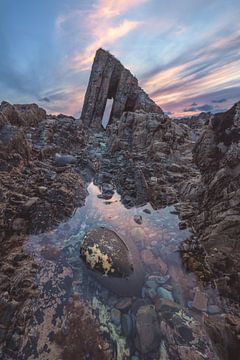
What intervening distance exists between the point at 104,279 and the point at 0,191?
406cm

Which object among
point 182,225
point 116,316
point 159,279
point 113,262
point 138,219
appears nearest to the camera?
point 116,316

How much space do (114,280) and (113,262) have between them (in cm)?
38

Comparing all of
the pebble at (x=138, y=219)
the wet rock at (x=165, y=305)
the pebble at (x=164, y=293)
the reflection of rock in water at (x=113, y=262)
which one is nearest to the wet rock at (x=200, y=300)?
the wet rock at (x=165, y=305)

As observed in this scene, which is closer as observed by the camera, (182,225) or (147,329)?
(147,329)

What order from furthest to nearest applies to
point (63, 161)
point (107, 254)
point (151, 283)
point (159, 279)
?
point (63, 161) < point (107, 254) < point (159, 279) < point (151, 283)

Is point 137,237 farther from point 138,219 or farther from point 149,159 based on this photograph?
point 149,159

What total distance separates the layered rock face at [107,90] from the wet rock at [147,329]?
3609cm

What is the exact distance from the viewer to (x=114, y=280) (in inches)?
169

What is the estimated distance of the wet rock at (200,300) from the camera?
3.77 metres

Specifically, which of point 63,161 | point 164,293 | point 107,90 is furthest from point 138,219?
point 107,90

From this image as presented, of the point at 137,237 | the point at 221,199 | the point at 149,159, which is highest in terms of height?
the point at 221,199

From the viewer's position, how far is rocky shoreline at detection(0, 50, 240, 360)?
3.15 metres

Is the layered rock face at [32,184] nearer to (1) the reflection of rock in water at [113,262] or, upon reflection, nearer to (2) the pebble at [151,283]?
(1) the reflection of rock in water at [113,262]

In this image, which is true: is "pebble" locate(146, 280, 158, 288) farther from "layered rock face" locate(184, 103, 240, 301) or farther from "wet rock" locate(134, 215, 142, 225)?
"wet rock" locate(134, 215, 142, 225)
